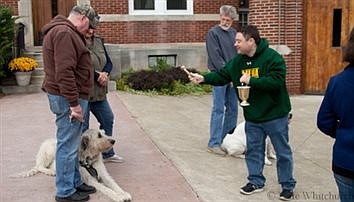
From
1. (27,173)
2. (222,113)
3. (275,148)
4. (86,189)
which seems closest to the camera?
(275,148)

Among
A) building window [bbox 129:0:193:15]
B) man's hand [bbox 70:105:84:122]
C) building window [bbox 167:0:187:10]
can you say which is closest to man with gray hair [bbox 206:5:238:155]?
man's hand [bbox 70:105:84:122]

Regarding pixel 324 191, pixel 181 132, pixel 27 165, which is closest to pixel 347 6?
pixel 181 132

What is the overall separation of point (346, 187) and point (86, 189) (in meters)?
2.75

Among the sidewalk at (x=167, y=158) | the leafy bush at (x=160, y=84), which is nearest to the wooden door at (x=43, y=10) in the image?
the leafy bush at (x=160, y=84)

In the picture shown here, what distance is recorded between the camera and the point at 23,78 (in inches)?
486

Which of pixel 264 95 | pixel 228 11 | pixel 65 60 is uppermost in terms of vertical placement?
pixel 228 11

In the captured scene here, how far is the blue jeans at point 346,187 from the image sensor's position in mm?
3139

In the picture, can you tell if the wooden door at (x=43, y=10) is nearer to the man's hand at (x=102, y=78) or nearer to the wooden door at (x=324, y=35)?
the wooden door at (x=324, y=35)

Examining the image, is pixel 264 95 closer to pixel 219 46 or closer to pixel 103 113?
pixel 219 46

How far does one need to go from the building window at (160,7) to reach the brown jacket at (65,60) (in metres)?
10.9

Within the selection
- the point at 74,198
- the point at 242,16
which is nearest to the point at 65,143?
the point at 74,198

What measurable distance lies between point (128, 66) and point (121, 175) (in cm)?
971

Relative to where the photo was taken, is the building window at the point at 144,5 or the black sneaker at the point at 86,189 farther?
the building window at the point at 144,5

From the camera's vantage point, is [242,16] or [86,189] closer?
[86,189]
